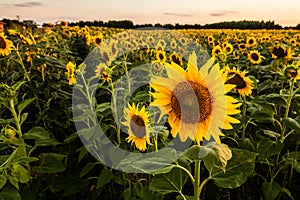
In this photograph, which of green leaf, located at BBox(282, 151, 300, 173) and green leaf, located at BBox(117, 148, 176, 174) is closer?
green leaf, located at BBox(117, 148, 176, 174)

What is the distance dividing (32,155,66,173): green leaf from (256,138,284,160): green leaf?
109 centimetres

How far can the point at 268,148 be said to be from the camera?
2.11m

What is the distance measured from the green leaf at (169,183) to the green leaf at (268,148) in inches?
28.7

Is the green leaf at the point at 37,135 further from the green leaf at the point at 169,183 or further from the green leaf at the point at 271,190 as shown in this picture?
the green leaf at the point at 271,190

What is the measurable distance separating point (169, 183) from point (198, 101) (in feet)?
1.37

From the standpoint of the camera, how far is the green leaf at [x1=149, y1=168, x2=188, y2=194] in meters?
1.53

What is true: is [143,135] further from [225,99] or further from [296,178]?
[296,178]

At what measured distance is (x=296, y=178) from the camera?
2732 mm

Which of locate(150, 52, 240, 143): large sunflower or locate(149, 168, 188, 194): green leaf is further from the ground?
locate(150, 52, 240, 143): large sunflower

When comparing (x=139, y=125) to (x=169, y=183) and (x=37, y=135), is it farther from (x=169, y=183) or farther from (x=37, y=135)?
(x=37, y=135)

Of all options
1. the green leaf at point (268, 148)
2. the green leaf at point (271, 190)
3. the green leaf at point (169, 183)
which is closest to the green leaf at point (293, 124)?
the green leaf at point (268, 148)

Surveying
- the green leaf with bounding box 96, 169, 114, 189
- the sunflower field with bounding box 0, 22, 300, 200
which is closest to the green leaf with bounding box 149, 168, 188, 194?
the sunflower field with bounding box 0, 22, 300, 200

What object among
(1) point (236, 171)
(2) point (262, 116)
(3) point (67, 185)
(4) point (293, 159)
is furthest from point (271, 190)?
(3) point (67, 185)

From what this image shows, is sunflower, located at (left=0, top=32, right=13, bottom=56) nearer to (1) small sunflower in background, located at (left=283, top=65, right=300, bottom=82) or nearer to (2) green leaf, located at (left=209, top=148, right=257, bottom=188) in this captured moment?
(1) small sunflower in background, located at (left=283, top=65, right=300, bottom=82)
